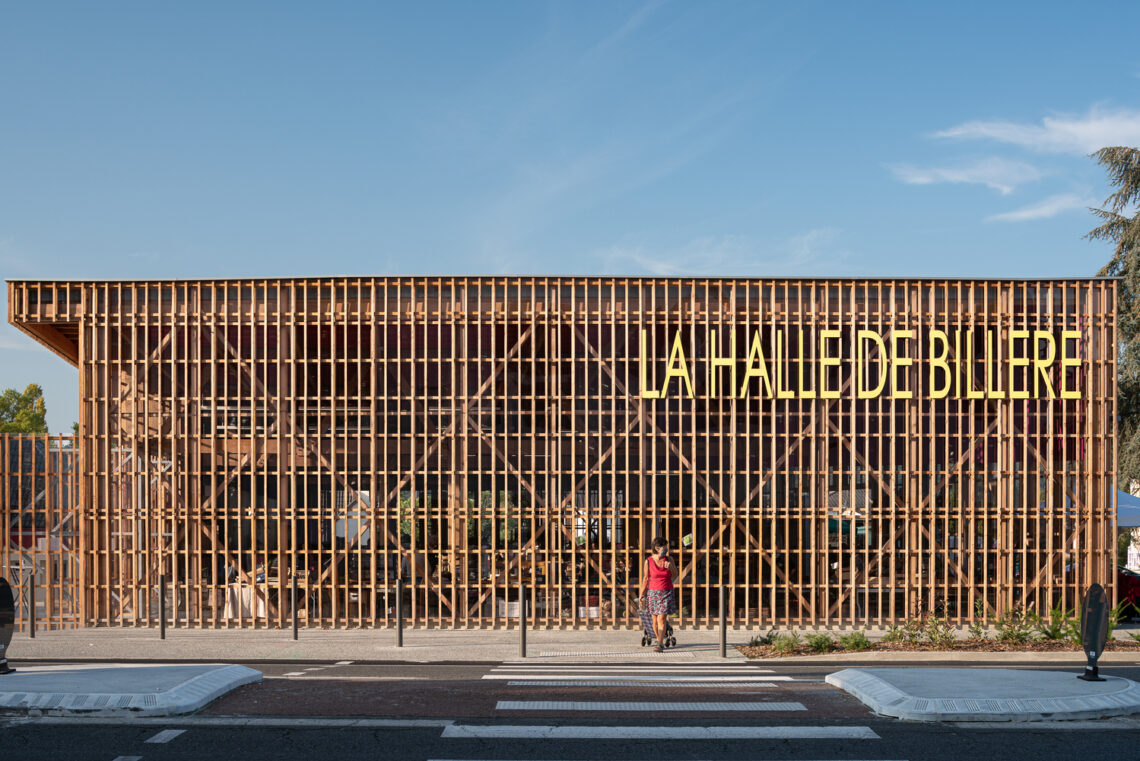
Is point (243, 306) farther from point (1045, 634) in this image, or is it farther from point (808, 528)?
point (1045, 634)

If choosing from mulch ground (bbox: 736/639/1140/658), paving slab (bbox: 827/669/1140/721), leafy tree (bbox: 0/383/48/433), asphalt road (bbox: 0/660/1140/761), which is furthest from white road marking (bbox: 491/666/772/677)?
leafy tree (bbox: 0/383/48/433)

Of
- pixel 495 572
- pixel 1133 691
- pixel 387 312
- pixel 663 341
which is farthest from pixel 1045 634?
pixel 387 312

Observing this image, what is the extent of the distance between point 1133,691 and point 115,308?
55.0 ft

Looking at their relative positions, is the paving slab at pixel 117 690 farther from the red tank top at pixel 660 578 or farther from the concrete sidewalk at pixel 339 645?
the red tank top at pixel 660 578

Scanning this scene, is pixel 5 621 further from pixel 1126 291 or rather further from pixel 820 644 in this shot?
pixel 1126 291

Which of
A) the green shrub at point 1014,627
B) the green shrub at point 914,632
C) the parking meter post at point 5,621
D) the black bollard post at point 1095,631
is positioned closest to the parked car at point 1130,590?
the green shrub at point 1014,627

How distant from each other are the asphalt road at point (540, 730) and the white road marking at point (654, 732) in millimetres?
11

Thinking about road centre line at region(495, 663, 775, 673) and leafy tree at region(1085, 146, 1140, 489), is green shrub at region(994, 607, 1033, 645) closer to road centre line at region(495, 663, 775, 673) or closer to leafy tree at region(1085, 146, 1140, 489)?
road centre line at region(495, 663, 775, 673)

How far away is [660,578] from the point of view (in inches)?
615

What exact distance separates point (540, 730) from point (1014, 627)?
11.3 m

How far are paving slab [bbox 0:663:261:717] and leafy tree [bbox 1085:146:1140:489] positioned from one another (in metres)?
30.9

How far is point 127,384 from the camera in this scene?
60.5ft

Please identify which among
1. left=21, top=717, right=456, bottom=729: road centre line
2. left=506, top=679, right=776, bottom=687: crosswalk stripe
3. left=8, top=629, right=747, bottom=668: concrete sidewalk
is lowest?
left=8, top=629, right=747, bottom=668: concrete sidewalk

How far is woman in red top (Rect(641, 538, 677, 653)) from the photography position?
15641 millimetres
